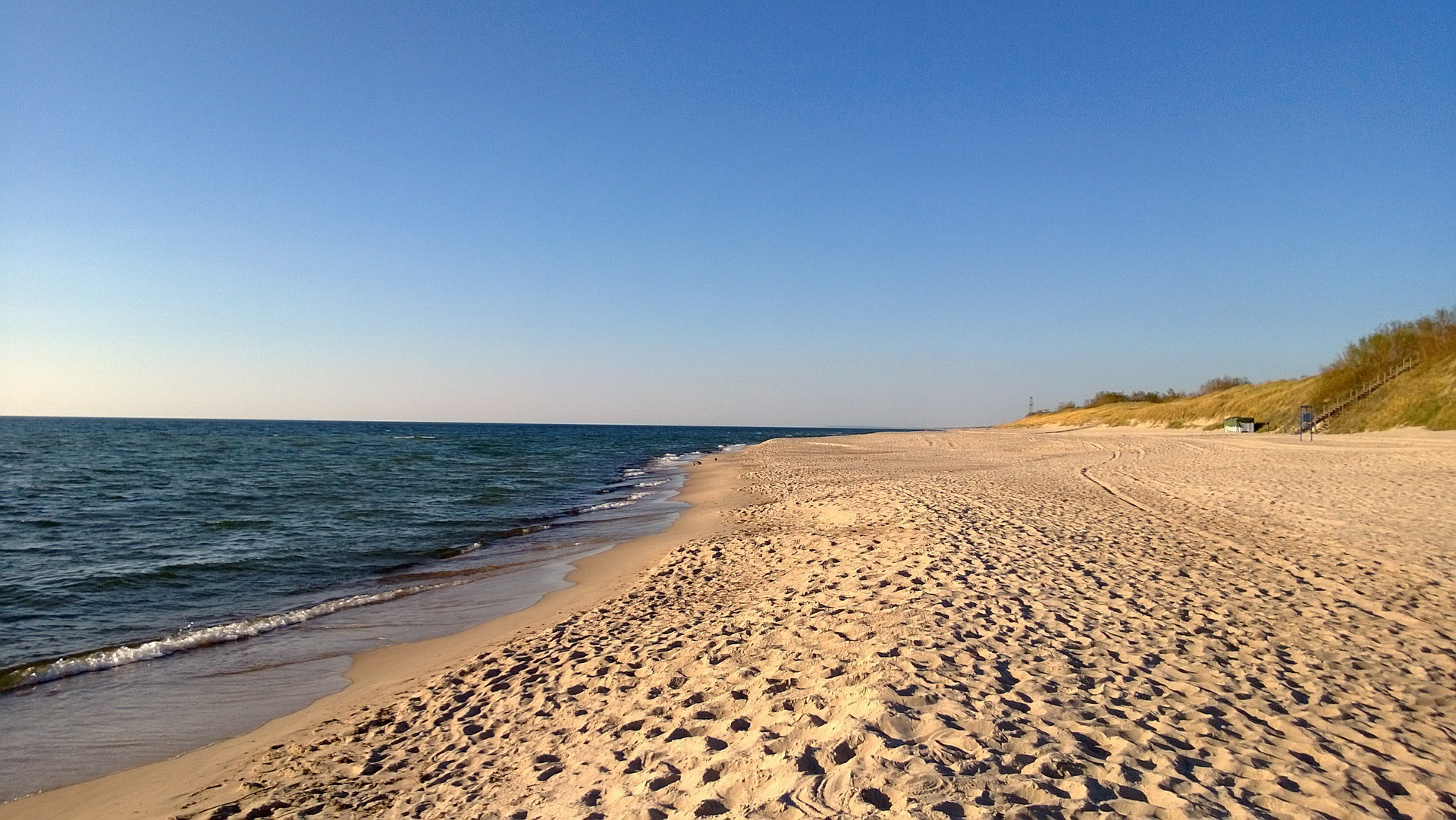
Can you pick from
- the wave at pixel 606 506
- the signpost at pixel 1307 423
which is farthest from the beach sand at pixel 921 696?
the signpost at pixel 1307 423

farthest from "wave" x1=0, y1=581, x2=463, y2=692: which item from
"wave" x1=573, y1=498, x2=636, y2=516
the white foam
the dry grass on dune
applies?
the dry grass on dune

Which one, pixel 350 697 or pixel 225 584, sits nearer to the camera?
pixel 350 697

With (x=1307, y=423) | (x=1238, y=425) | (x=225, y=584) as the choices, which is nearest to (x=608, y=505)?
(x=225, y=584)

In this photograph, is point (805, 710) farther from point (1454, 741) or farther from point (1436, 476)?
point (1436, 476)

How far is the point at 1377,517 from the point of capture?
12.4m

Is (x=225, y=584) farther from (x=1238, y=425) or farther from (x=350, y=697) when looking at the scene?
(x=1238, y=425)

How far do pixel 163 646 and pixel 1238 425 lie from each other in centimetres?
5640

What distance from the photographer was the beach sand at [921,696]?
3990 mm

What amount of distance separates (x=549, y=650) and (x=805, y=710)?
3579mm

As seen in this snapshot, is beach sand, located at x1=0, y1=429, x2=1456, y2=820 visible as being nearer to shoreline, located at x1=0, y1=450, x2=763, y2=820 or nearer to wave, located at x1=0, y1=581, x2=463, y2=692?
shoreline, located at x1=0, y1=450, x2=763, y2=820

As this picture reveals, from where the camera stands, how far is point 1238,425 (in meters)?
47.3

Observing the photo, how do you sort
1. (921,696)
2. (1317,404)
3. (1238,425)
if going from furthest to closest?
(1238,425)
(1317,404)
(921,696)

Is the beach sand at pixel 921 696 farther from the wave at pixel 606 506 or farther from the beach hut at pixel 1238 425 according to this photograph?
the beach hut at pixel 1238 425

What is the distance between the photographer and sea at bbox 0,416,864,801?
682cm
